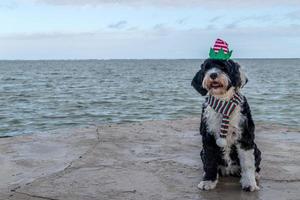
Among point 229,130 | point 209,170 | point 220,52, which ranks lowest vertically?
point 209,170

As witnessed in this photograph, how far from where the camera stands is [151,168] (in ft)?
20.3

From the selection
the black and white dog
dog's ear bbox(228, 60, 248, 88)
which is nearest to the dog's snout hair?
the black and white dog

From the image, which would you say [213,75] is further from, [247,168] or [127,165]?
[127,165]

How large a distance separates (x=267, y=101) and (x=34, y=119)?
40.5 feet

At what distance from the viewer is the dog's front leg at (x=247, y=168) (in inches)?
203

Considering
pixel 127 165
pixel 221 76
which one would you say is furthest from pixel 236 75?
pixel 127 165

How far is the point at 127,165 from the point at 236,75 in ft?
7.22

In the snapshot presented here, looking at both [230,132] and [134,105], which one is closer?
[230,132]

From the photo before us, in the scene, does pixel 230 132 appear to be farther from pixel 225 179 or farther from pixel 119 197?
pixel 119 197

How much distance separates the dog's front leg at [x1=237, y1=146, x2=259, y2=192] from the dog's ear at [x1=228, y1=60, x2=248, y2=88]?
2.34 feet

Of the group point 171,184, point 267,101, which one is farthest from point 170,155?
point 267,101

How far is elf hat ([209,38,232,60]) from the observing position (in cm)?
476

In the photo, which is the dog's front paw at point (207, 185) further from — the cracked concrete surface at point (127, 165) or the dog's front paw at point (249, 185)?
the dog's front paw at point (249, 185)

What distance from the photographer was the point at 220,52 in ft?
15.6
